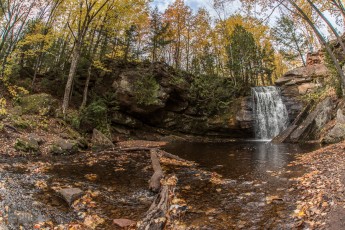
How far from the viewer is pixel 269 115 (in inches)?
926

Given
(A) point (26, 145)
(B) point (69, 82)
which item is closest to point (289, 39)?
(B) point (69, 82)

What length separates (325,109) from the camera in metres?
16.3

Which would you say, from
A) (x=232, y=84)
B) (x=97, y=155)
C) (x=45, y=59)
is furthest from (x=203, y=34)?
(x=97, y=155)

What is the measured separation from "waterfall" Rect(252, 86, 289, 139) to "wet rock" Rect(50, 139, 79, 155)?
58.1ft

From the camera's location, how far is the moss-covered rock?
A: 14414mm

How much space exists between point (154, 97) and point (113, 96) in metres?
3.66

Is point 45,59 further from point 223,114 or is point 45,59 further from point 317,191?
point 317,191

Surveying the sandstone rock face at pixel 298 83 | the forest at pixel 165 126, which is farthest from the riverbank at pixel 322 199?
the sandstone rock face at pixel 298 83

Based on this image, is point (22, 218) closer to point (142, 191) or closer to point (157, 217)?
point (157, 217)

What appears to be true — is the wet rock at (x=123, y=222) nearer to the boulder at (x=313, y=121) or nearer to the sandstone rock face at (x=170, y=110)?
the boulder at (x=313, y=121)


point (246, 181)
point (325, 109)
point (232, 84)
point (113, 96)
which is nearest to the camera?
point (246, 181)

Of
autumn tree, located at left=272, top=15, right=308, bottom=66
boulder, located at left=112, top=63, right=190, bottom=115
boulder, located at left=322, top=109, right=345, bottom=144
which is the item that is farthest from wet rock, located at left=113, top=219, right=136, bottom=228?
autumn tree, located at left=272, top=15, right=308, bottom=66

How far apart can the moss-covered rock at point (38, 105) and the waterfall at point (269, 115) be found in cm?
1828

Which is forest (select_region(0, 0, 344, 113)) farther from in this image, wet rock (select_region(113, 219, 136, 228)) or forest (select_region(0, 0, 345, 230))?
Answer: wet rock (select_region(113, 219, 136, 228))
